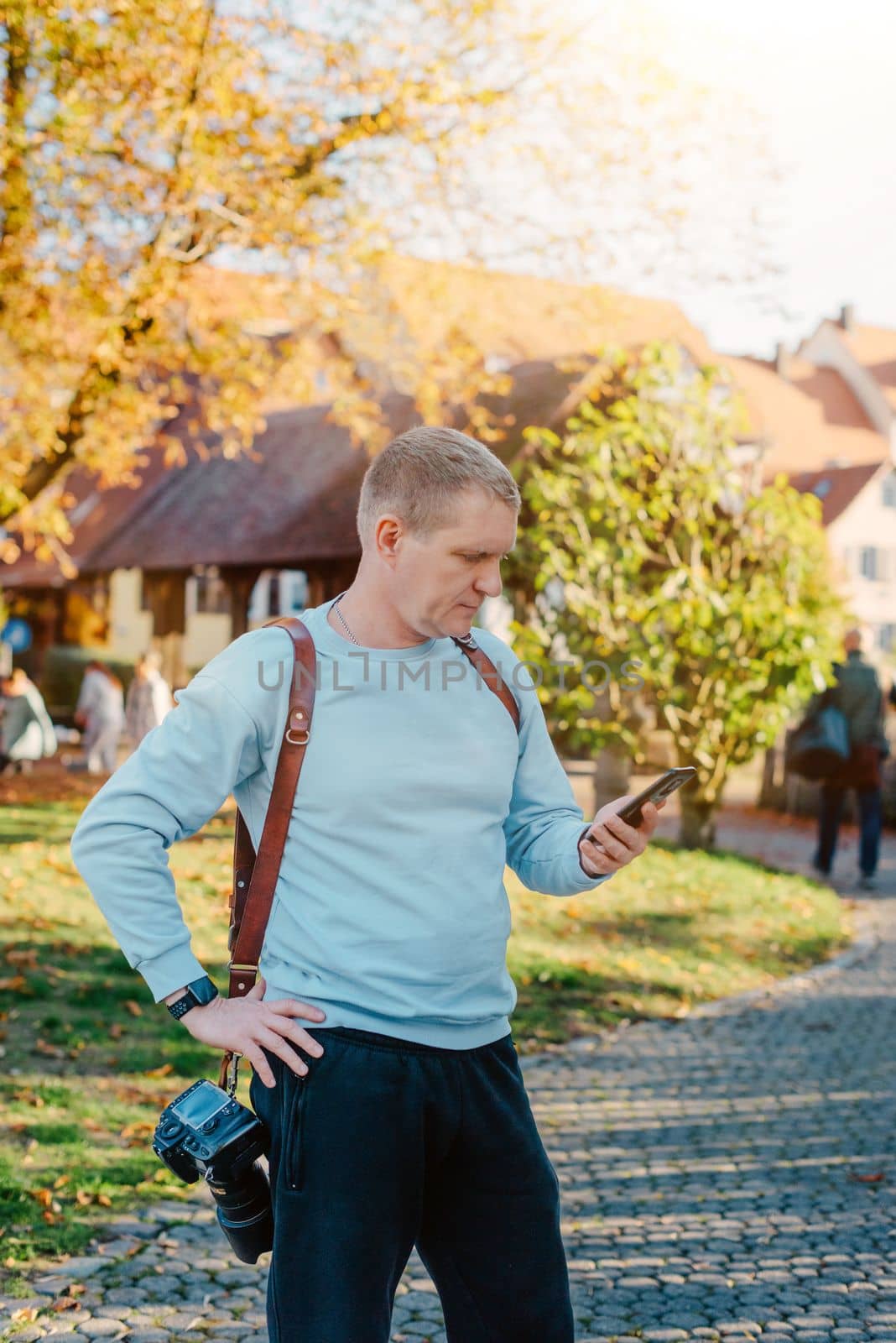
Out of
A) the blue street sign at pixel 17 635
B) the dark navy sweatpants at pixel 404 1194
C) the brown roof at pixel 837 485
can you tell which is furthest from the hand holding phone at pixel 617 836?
the brown roof at pixel 837 485

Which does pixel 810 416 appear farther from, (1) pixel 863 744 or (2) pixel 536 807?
(2) pixel 536 807

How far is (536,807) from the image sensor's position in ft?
8.43

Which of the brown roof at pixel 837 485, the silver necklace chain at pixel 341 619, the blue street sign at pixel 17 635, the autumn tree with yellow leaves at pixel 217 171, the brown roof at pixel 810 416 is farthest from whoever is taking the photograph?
the brown roof at pixel 810 416

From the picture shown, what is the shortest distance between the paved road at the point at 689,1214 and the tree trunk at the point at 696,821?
564 cm

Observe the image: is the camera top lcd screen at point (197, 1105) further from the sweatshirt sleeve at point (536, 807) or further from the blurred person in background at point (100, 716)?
the blurred person in background at point (100, 716)

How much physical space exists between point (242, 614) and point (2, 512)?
518 inches

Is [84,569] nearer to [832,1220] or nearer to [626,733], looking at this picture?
[626,733]

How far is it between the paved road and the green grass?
0.99 ft

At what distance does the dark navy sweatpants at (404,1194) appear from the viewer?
7.02 feet

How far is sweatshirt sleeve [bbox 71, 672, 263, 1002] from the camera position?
2.18 m

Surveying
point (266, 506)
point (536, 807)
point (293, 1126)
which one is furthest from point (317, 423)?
point (293, 1126)

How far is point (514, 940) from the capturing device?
8977mm

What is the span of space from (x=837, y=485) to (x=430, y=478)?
1816 inches

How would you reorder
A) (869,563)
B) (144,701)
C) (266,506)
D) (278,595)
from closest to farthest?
(144,701)
(266,506)
(278,595)
(869,563)
